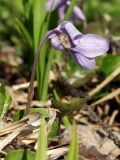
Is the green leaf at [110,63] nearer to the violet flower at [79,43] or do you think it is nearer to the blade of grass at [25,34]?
the blade of grass at [25,34]

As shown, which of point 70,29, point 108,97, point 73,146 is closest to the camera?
→ point 73,146

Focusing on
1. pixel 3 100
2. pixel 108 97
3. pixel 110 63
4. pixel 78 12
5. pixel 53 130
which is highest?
pixel 78 12

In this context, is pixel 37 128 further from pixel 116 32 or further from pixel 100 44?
pixel 116 32

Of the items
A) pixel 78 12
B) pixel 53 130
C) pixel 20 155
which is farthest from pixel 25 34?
pixel 20 155

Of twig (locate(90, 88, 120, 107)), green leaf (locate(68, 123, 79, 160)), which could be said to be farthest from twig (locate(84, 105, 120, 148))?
green leaf (locate(68, 123, 79, 160))

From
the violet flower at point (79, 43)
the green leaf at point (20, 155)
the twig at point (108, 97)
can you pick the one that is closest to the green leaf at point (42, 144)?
the green leaf at point (20, 155)

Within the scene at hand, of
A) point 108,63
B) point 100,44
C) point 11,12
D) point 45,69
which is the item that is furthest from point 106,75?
point 11,12

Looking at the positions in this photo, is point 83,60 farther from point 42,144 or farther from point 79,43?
point 42,144
